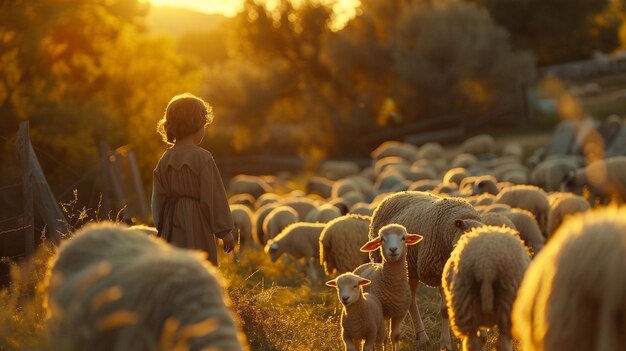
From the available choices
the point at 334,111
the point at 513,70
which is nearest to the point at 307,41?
the point at 334,111

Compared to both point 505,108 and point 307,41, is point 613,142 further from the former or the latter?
point 307,41

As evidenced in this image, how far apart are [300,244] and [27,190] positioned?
4.23 metres

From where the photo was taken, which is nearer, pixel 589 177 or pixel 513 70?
pixel 589 177

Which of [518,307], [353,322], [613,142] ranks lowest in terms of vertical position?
[613,142]

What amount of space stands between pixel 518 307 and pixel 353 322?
242 cm

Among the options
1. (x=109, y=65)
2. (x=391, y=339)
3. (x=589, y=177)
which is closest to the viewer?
(x=391, y=339)

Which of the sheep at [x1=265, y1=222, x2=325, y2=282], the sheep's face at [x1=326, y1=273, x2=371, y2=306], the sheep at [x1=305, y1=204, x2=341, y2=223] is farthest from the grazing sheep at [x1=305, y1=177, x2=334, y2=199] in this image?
the sheep's face at [x1=326, y1=273, x2=371, y2=306]

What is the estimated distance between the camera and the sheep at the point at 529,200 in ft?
42.8

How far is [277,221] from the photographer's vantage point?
576 inches

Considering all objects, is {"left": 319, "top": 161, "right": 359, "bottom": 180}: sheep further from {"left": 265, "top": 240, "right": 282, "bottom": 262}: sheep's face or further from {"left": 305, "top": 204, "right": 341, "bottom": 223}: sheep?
{"left": 265, "top": 240, "right": 282, "bottom": 262}: sheep's face

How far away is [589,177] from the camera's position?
17.8 meters

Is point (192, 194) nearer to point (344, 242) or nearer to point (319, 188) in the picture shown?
point (344, 242)

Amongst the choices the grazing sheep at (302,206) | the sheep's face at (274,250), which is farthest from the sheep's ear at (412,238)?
the grazing sheep at (302,206)

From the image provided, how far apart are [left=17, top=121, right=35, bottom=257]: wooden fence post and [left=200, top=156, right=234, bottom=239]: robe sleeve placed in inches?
132
